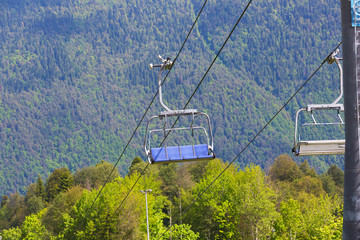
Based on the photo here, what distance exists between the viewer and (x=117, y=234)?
74.8 metres

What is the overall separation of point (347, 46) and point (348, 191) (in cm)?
254

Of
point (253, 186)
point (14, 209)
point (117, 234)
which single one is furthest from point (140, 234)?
point (14, 209)

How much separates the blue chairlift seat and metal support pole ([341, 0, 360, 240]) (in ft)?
23.2

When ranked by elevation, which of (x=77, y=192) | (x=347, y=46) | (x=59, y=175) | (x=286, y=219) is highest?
(x=347, y=46)

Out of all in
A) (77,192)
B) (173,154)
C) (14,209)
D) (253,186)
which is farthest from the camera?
(14,209)

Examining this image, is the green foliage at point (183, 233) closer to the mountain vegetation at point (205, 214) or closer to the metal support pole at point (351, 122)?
the mountain vegetation at point (205, 214)

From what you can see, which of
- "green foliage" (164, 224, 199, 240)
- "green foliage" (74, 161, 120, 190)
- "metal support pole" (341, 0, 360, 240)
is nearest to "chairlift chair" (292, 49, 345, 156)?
"metal support pole" (341, 0, 360, 240)

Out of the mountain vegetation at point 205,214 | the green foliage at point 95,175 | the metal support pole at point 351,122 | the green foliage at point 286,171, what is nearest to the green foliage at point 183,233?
the mountain vegetation at point 205,214

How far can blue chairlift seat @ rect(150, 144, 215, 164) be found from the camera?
18938 millimetres

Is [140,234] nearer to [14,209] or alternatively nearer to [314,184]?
[314,184]

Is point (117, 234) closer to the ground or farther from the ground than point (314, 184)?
farther from the ground

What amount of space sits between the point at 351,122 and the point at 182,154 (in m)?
7.82

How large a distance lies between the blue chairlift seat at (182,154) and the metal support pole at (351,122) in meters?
7.08

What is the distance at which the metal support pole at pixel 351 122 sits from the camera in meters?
11.7
